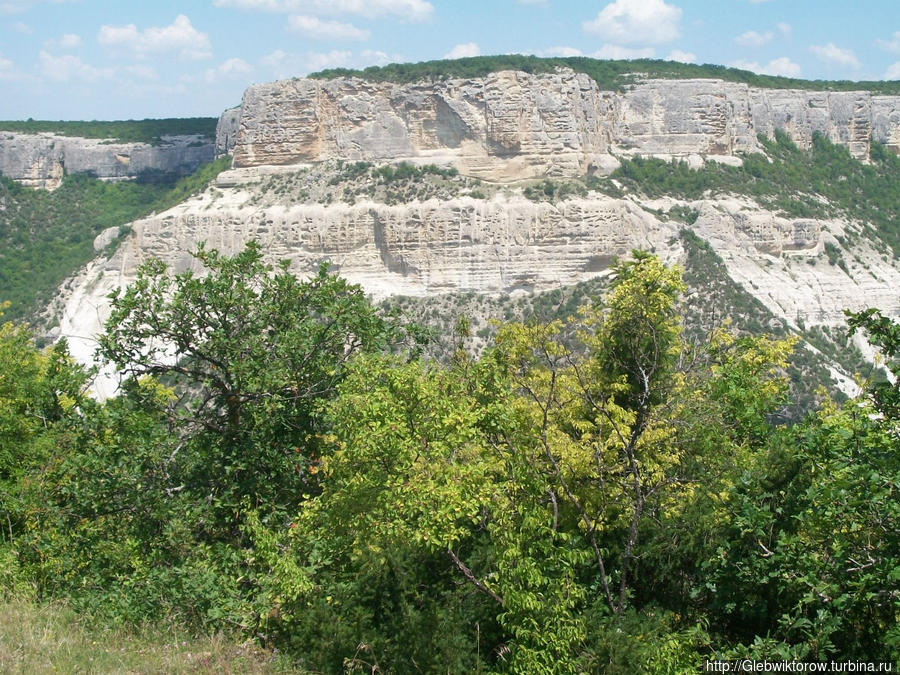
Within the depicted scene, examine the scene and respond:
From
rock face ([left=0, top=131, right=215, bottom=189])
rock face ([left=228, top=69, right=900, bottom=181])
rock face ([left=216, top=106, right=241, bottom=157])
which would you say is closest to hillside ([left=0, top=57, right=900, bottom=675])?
rock face ([left=228, top=69, right=900, bottom=181])

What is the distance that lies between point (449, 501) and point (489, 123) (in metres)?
43.4

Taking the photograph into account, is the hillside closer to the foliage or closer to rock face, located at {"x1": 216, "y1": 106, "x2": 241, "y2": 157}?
the foliage

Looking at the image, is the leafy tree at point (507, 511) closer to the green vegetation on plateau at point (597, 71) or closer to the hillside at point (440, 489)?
the hillside at point (440, 489)

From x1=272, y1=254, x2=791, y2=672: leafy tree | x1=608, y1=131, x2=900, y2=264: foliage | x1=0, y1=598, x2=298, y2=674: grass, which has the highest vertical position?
x1=608, y1=131, x2=900, y2=264: foliage

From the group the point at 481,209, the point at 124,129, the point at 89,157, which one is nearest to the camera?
the point at 481,209

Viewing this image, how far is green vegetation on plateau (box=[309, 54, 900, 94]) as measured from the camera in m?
50.3

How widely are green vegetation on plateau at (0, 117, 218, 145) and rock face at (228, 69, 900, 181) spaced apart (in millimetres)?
29601

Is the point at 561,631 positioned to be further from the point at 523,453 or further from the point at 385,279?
the point at 385,279

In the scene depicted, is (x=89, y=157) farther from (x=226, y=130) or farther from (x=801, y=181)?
(x=801, y=181)

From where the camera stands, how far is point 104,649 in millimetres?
6613

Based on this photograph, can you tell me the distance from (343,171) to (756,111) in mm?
31436

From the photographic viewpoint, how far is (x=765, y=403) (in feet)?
38.9

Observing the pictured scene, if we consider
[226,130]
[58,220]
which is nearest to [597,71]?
[226,130]

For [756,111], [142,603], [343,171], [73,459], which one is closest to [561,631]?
[142,603]
